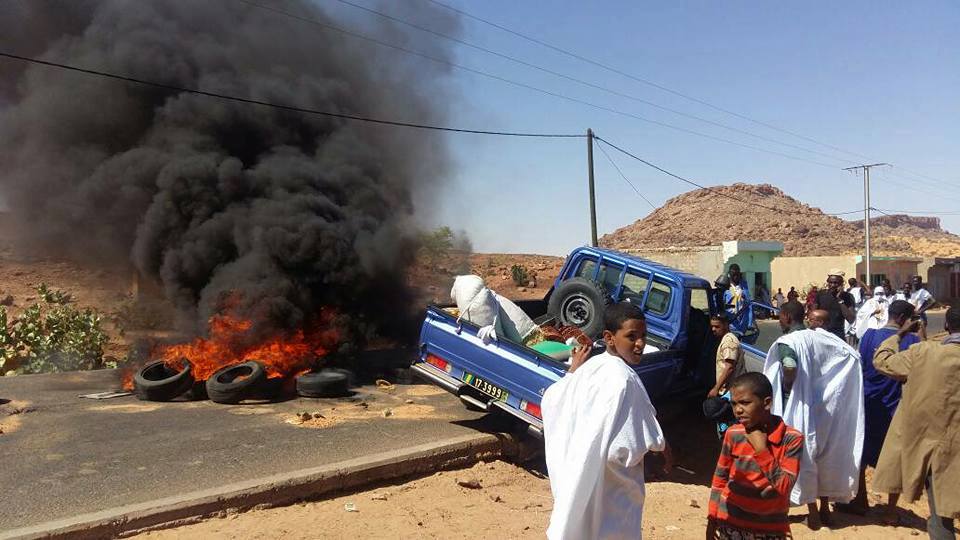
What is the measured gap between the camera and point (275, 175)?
15.9m

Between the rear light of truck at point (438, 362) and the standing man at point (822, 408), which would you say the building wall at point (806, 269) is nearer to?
the rear light of truck at point (438, 362)

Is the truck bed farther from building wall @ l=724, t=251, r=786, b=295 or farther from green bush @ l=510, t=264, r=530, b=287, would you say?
building wall @ l=724, t=251, r=786, b=295

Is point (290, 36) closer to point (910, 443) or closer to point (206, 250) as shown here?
point (206, 250)

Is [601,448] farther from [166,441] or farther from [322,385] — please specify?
[322,385]

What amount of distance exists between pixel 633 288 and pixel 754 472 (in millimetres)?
5383

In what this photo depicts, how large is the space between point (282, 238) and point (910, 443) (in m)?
11.4

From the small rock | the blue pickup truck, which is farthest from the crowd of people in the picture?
the small rock

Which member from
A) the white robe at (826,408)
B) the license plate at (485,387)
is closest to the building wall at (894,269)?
the white robe at (826,408)

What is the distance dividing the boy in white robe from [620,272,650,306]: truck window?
5454mm

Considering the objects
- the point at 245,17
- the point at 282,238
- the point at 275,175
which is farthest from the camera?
the point at 245,17

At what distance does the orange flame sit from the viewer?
10.3 meters

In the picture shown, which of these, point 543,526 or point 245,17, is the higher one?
point 245,17

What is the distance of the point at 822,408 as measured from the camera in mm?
5227

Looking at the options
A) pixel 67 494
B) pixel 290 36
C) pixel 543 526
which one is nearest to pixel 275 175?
pixel 290 36
